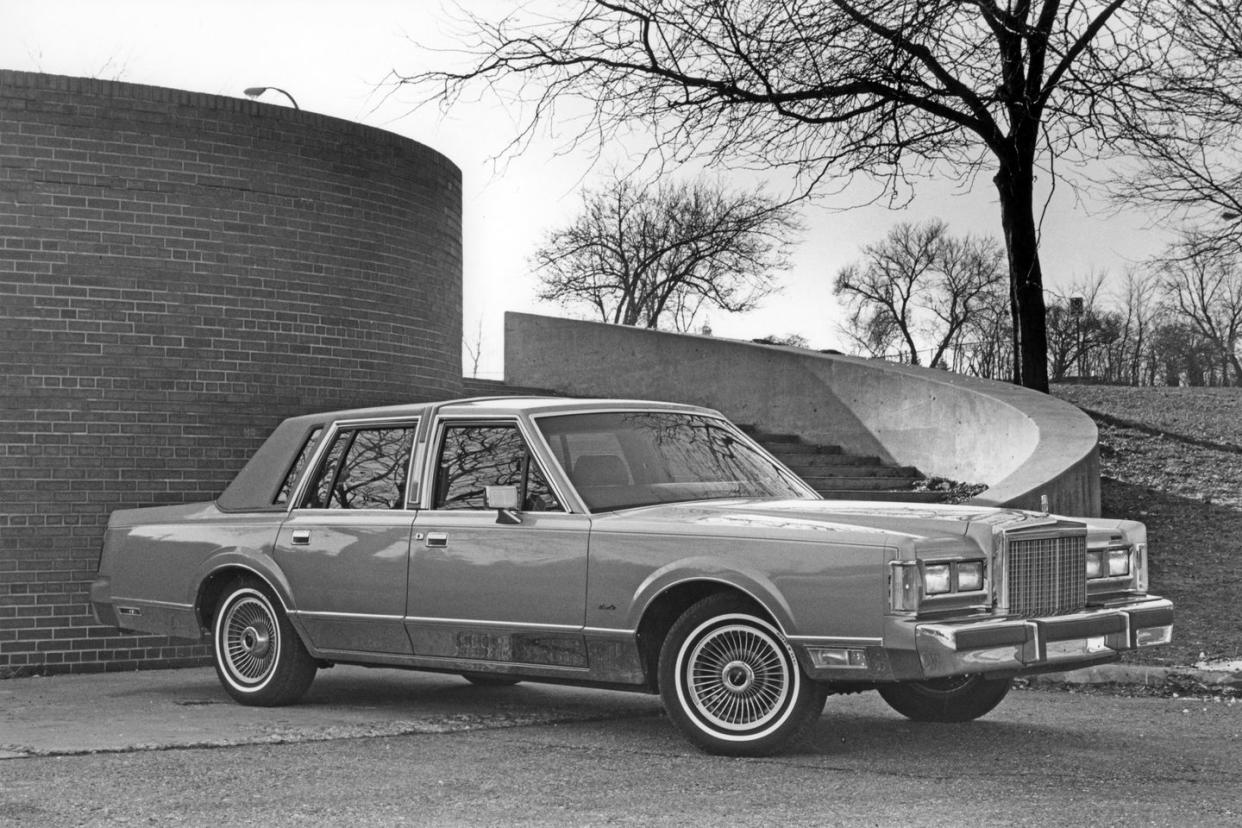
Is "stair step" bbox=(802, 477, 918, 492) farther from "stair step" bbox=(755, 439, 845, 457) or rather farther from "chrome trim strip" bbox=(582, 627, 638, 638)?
"chrome trim strip" bbox=(582, 627, 638, 638)

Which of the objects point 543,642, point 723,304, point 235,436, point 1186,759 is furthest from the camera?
point 723,304

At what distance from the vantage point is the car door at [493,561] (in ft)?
23.7

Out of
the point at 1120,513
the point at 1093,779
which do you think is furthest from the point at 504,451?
the point at 1120,513

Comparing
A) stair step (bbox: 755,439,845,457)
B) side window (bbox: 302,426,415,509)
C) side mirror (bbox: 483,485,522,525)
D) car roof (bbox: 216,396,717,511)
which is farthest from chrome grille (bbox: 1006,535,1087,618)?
stair step (bbox: 755,439,845,457)

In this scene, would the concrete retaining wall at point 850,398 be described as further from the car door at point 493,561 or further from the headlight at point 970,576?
the headlight at point 970,576

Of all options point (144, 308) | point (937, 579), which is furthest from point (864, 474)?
point (937, 579)

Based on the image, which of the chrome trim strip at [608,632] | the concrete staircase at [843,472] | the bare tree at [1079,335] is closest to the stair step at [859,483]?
the concrete staircase at [843,472]

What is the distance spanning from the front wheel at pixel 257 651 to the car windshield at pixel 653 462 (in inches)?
81.1

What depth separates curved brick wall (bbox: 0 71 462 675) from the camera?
34.2 feet

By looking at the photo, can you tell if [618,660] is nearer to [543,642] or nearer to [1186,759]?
[543,642]

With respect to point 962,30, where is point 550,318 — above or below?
below

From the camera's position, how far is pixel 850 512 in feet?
22.1

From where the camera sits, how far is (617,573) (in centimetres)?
701

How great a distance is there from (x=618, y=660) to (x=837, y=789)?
56.6 inches
